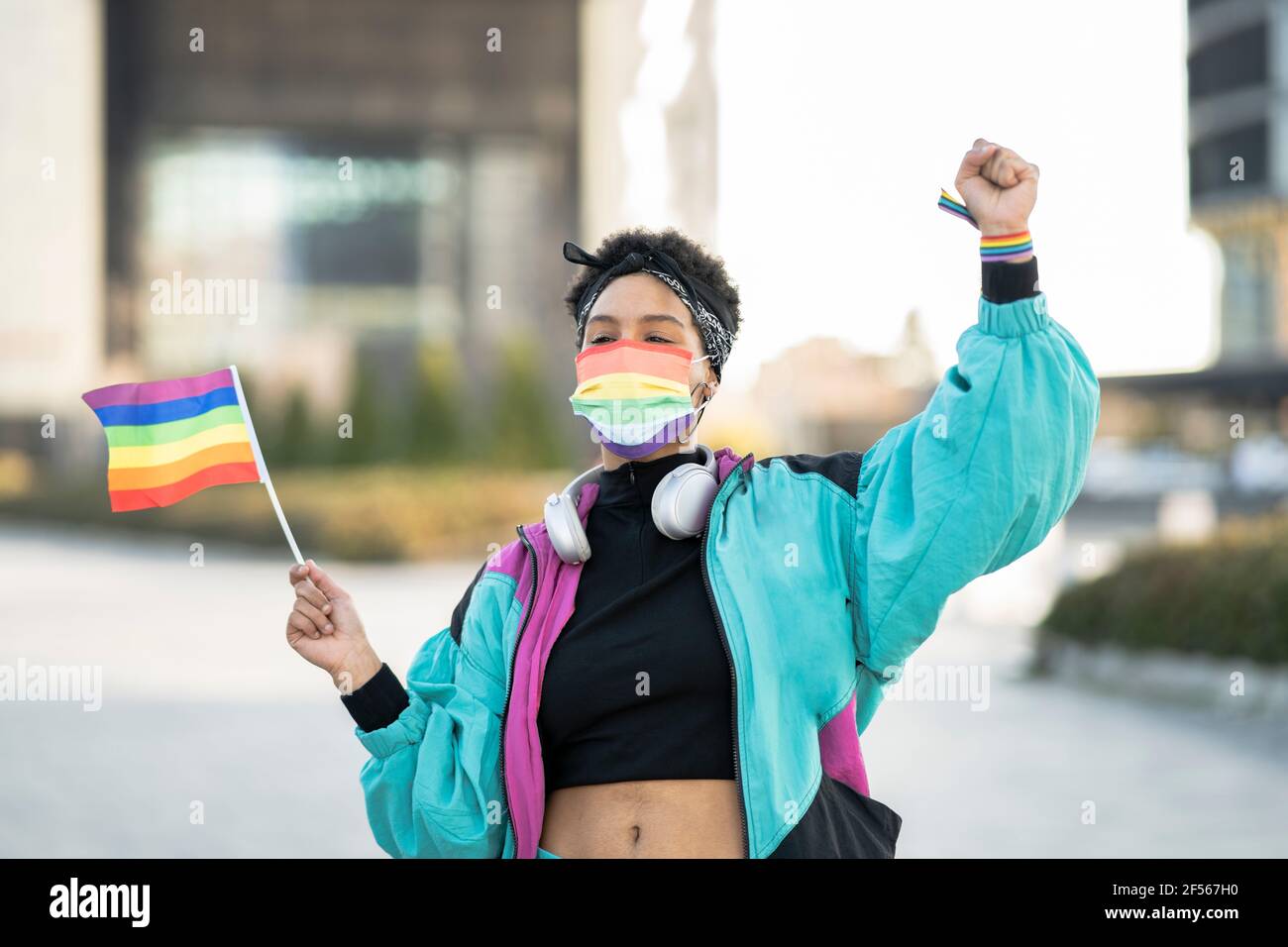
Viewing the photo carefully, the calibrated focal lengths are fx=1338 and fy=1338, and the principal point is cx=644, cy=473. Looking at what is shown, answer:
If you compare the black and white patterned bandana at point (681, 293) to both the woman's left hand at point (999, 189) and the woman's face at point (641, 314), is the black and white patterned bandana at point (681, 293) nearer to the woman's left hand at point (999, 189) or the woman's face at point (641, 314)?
the woman's face at point (641, 314)

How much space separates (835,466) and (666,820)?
2.34ft

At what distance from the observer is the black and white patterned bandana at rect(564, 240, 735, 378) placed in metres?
2.63

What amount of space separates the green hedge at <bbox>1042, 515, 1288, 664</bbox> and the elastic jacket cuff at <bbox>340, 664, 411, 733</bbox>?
752 cm

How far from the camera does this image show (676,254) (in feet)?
8.84

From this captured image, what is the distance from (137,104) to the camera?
3997cm

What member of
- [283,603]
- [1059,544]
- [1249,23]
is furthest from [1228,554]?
[1249,23]

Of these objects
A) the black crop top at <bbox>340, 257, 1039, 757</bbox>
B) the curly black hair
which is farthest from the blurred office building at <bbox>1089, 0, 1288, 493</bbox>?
the black crop top at <bbox>340, 257, 1039, 757</bbox>

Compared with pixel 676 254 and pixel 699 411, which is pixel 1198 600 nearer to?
pixel 699 411

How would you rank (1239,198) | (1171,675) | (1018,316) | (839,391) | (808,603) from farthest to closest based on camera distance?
1. (839,391)
2. (1239,198)
3. (1171,675)
4. (808,603)
5. (1018,316)

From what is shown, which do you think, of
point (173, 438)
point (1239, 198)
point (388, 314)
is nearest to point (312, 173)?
point (388, 314)

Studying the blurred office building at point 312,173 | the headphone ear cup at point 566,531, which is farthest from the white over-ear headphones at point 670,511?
the blurred office building at point 312,173

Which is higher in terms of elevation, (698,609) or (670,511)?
(670,511)

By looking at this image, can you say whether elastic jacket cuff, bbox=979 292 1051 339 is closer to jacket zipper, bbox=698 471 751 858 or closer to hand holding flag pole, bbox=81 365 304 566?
jacket zipper, bbox=698 471 751 858

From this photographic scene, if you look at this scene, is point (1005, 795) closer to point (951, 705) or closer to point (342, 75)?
point (951, 705)
